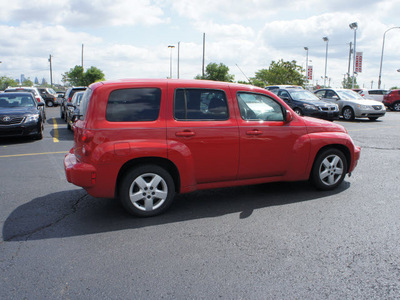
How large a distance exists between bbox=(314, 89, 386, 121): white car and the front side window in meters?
14.1

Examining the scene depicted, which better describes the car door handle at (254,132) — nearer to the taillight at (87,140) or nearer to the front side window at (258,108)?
the front side window at (258,108)

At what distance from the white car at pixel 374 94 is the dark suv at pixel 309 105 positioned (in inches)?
652

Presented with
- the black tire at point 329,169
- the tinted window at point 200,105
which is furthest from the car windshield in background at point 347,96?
the tinted window at point 200,105

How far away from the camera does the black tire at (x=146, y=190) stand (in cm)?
437

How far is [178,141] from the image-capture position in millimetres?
4492

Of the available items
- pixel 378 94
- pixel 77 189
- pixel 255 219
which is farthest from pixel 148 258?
pixel 378 94

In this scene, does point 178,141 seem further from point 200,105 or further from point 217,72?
point 217,72

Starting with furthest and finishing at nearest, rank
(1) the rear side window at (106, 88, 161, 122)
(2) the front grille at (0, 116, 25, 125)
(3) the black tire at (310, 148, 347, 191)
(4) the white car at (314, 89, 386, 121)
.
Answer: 1. (4) the white car at (314, 89, 386, 121)
2. (2) the front grille at (0, 116, 25, 125)
3. (3) the black tire at (310, 148, 347, 191)
4. (1) the rear side window at (106, 88, 161, 122)

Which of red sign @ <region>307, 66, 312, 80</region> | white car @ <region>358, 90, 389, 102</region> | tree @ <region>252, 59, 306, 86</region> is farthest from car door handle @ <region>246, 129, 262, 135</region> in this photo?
red sign @ <region>307, 66, 312, 80</region>

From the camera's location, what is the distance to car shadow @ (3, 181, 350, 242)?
417cm

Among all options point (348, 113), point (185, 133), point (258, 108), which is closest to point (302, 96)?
point (348, 113)

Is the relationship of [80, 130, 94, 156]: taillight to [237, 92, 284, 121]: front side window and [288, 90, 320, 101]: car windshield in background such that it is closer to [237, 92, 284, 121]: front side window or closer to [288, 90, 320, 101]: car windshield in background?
[237, 92, 284, 121]: front side window

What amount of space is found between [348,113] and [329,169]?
13.8 metres

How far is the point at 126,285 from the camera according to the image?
117 inches
